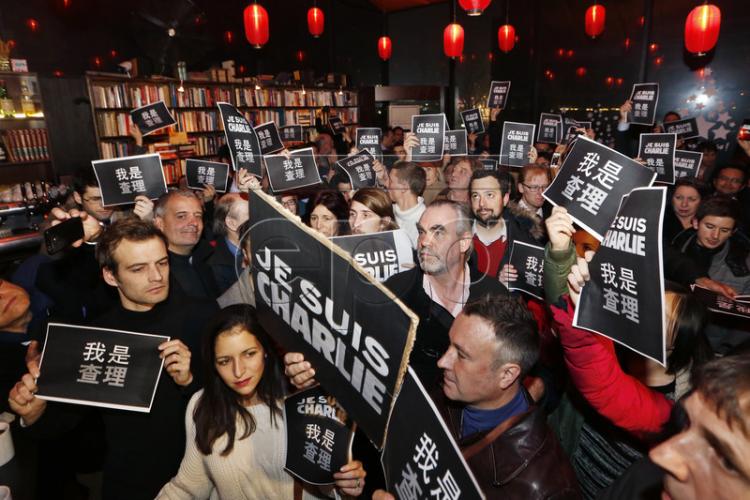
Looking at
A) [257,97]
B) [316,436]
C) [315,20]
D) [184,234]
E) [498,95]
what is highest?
[315,20]

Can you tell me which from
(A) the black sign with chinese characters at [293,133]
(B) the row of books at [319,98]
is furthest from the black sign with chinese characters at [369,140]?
(B) the row of books at [319,98]

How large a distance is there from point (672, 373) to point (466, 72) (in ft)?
31.6

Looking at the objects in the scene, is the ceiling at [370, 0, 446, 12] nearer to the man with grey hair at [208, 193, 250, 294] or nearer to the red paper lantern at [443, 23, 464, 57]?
the red paper lantern at [443, 23, 464, 57]

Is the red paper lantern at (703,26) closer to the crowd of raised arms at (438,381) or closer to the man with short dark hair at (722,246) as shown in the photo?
the man with short dark hair at (722,246)

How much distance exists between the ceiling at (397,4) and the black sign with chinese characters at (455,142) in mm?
7227

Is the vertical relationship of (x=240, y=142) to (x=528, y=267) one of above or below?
above

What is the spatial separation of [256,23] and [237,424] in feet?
18.9

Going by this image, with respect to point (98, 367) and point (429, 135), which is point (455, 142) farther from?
point (98, 367)

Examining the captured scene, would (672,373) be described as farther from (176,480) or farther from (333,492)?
(176,480)

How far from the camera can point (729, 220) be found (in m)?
2.49

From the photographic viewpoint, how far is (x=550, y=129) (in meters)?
5.34

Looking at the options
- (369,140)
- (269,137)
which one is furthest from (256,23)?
(269,137)

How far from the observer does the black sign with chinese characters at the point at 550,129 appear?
17.4ft

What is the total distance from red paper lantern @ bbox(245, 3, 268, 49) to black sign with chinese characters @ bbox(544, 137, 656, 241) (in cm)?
535
